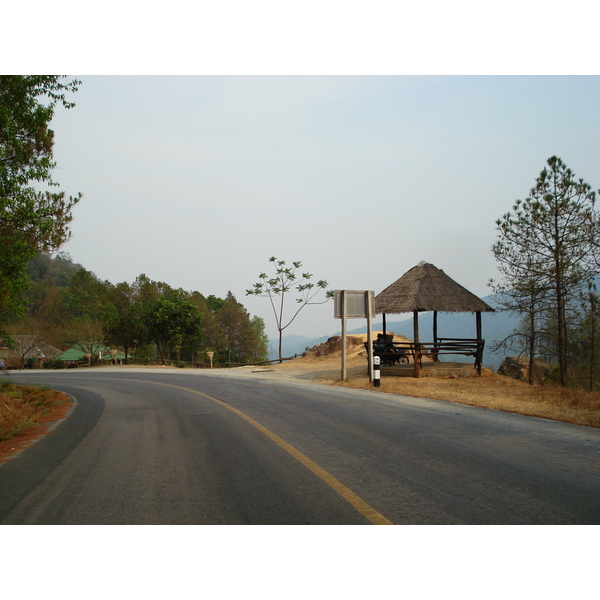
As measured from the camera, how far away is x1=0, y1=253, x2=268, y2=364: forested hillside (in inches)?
1977

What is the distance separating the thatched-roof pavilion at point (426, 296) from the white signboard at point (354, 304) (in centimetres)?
294

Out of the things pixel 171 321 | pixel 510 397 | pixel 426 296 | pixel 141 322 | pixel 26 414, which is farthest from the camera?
pixel 141 322

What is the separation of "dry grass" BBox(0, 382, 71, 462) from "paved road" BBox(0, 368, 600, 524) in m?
0.52

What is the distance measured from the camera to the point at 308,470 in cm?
576

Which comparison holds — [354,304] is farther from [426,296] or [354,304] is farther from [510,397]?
[510,397]

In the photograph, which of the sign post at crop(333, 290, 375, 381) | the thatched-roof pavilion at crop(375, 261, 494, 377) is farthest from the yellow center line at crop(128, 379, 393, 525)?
the thatched-roof pavilion at crop(375, 261, 494, 377)

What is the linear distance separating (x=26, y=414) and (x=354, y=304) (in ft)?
37.8

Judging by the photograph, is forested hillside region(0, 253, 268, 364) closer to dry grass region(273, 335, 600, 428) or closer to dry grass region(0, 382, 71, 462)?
dry grass region(0, 382, 71, 462)

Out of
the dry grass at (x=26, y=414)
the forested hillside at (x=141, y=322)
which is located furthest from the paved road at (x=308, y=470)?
the forested hillside at (x=141, y=322)

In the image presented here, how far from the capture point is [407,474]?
5.58m

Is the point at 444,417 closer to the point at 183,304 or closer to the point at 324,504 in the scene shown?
the point at 324,504

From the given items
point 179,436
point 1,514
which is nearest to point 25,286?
point 179,436

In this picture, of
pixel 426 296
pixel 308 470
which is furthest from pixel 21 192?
pixel 426 296

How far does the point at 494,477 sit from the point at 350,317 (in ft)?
44.0
